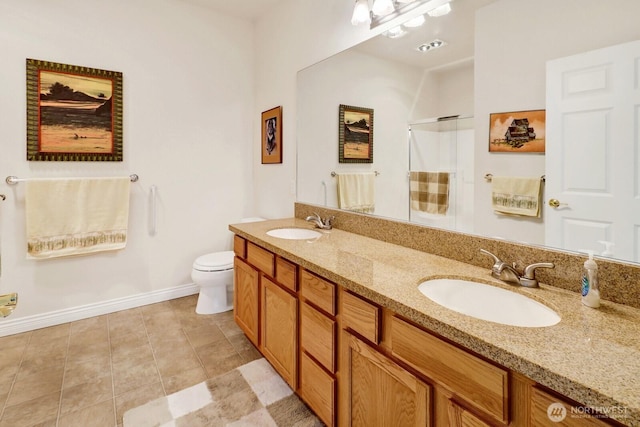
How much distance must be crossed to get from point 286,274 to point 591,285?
46.9 inches

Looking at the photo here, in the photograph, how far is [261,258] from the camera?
6.22 ft

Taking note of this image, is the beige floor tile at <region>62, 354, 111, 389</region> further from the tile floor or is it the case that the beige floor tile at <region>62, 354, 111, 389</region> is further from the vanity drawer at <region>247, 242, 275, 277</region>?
the vanity drawer at <region>247, 242, 275, 277</region>

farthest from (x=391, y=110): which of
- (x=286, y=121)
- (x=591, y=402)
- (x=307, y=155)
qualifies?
(x=591, y=402)

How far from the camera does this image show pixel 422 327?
3.09 feet

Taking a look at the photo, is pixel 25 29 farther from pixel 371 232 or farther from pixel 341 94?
pixel 371 232

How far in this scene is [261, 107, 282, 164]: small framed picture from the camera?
2852 mm

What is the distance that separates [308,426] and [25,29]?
3177 mm

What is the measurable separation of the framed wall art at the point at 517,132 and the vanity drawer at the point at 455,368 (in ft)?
2.57

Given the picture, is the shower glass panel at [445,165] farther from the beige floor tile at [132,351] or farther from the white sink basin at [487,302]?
the beige floor tile at [132,351]

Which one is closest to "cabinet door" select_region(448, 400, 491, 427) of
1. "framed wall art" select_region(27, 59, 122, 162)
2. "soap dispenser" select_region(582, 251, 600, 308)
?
"soap dispenser" select_region(582, 251, 600, 308)

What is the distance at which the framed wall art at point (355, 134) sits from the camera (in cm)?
193

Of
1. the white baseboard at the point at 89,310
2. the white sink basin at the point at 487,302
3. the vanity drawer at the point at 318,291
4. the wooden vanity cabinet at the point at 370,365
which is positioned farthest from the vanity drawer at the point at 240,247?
the white sink basin at the point at 487,302

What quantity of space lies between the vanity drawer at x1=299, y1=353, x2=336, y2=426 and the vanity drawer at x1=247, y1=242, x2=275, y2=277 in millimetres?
495

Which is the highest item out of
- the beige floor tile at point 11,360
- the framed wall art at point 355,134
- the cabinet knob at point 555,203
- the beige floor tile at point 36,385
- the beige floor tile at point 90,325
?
the framed wall art at point 355,134
